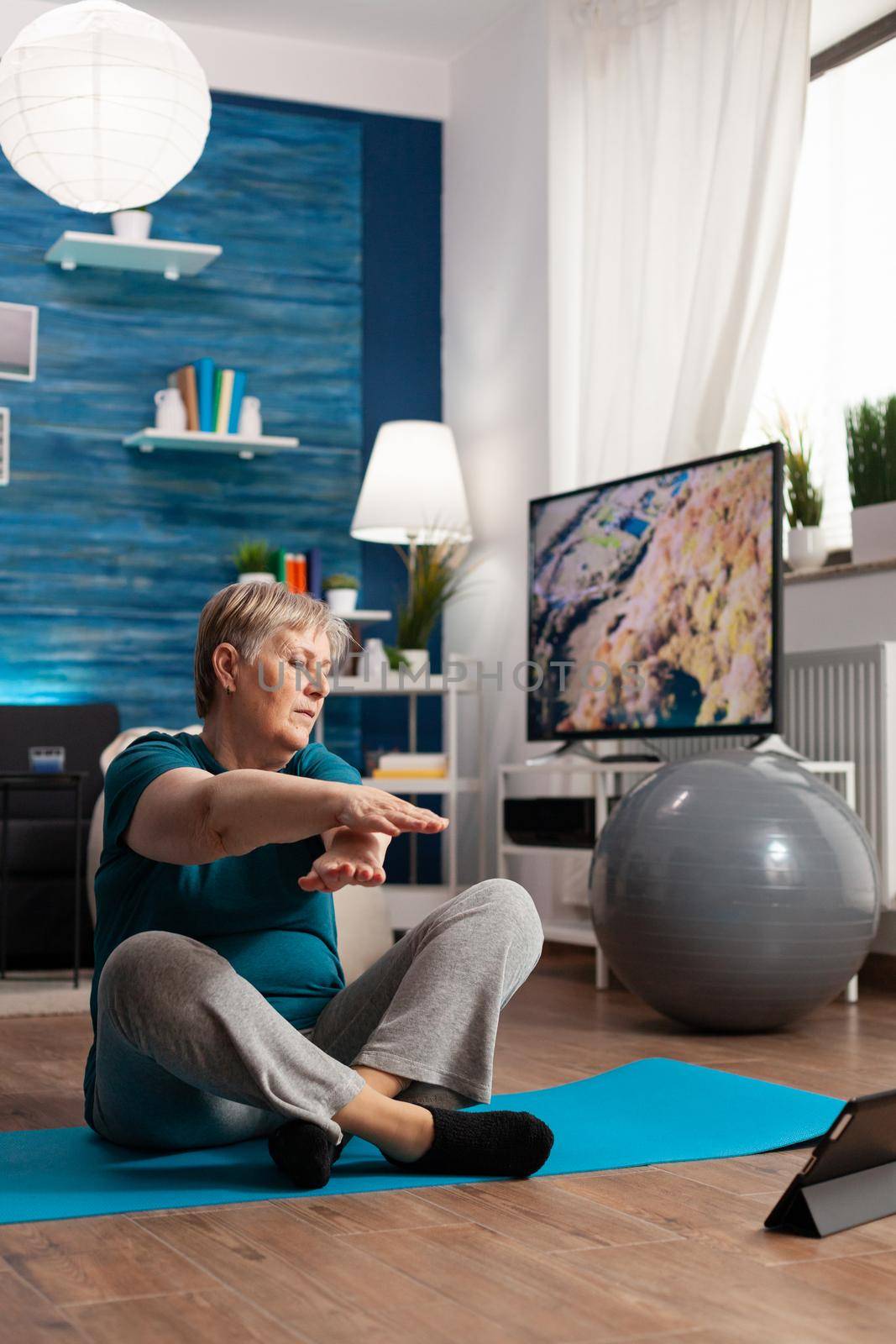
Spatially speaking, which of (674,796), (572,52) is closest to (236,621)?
(674,796)

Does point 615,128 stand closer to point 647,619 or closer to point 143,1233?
point 647,619

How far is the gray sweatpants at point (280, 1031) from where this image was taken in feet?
5.52

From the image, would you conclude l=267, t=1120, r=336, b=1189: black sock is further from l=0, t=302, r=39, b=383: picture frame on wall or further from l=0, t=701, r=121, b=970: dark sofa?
l=0, t=302, r=39, b=383: picture frame on wall

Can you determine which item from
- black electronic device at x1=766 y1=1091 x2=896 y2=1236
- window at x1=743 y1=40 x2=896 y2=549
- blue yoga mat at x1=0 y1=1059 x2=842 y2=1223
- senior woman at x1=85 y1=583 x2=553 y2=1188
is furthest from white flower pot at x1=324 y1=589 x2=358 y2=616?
black electronic device at x1=766 y1=1091 x2=896 y2=1236

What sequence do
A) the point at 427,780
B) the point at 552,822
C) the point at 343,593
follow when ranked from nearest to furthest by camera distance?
the point at 552,822 < the point at 427,780 < the point at 343,593

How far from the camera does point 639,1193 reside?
5.95 ft

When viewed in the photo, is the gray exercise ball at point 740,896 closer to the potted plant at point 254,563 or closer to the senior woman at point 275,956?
the senior woman at point 275,956

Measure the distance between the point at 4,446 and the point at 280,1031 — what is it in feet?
12.7

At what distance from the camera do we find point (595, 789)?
4.35 meters

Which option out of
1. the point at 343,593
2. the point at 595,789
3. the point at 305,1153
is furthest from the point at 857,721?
the point at 305,1153

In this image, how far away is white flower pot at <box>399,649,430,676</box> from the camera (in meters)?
5.20

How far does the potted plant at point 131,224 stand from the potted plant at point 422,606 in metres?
1.35

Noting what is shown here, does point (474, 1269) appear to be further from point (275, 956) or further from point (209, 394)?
point (209, 394)

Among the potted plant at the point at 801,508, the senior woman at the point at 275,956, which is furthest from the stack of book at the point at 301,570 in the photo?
the senior woman at the point at 275,956
